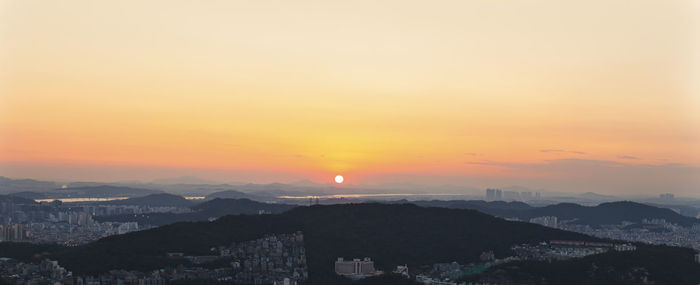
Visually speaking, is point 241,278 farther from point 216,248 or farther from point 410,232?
point 410,232

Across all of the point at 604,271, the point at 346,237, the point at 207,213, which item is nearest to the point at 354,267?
the point at 346,237

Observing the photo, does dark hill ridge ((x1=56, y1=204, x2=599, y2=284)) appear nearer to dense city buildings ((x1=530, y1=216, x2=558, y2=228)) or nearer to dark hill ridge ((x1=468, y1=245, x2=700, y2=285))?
dark hill ridge ((x1=468, y1=245, x2=700, y2=285))

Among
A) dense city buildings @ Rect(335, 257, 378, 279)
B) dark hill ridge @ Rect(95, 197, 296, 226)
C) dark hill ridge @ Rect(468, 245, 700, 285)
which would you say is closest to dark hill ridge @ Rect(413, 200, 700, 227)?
dark hill ridge @ Rect(95, 197, 296, 226)

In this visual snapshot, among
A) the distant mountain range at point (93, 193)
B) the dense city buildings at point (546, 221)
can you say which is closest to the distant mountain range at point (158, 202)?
the distant mountain range at point (93, 193)

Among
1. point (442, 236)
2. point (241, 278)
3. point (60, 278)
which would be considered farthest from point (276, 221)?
point (60, 278)

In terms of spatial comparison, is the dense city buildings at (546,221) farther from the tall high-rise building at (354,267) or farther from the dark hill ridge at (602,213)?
the tall high-rise building at (354,267)

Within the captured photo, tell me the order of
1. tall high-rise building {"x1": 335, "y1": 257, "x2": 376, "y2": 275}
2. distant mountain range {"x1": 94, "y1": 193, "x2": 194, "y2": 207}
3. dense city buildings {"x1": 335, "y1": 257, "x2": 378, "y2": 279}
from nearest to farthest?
dense city buildings {"x1": 335, "y1": 257, "x2": 378, "y2": 279}
tall high-rise building {"x1": 335, "y1": 257, "x2": 376, "y2": 275}
distant mountain range {"x1": 94, "y1": 193, "x2": 194, "y2": 207}

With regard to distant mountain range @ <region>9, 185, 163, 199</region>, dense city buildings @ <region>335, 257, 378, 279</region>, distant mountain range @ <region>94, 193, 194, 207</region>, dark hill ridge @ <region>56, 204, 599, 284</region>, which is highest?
distant mountain range @ <region>9, 185, 163, 199</region>

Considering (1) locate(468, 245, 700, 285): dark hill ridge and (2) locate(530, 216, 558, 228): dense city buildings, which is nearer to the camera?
(1) locate(468, 245, 700, 285): dark hill ridge

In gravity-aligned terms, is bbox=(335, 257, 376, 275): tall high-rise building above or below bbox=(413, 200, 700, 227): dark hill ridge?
below
